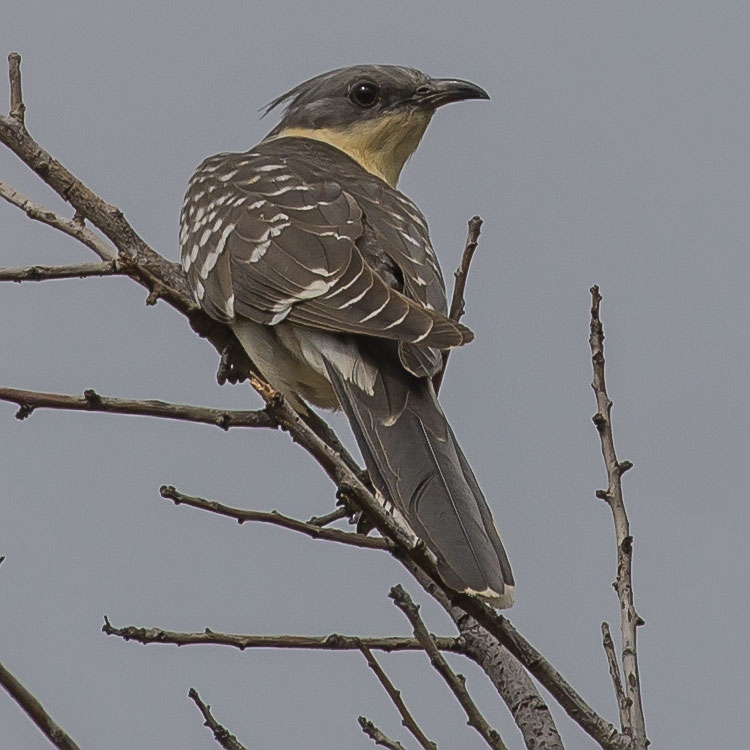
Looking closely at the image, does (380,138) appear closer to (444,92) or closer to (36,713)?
(444,92)

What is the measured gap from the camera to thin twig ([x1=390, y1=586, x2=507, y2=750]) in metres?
2.51

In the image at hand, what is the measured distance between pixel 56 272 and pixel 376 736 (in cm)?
132

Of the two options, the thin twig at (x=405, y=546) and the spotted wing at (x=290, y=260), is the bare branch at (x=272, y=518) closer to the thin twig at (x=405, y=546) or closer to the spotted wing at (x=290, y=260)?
the thin twig at (x=405, y=546)

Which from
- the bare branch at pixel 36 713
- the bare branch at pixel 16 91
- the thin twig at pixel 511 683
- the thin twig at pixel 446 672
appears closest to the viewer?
the bare branch at pixel 36 713

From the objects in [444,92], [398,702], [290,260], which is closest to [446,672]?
[398,702]

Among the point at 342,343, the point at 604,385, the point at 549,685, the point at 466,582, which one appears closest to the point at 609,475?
the point at 604,385

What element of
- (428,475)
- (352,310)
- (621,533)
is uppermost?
(352,310)

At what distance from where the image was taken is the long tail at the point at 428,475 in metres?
2.88

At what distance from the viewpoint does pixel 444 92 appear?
18.7 feet

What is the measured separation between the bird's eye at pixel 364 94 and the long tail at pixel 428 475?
7.96 ft

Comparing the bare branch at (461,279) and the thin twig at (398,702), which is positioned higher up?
the bare branch at (461,279)

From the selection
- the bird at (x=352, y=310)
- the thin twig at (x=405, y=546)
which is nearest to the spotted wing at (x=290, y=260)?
the bird at (x=352, y=310)

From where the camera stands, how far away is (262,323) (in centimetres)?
386

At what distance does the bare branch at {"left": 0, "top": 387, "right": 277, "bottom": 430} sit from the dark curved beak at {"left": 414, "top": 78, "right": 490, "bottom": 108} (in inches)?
129
